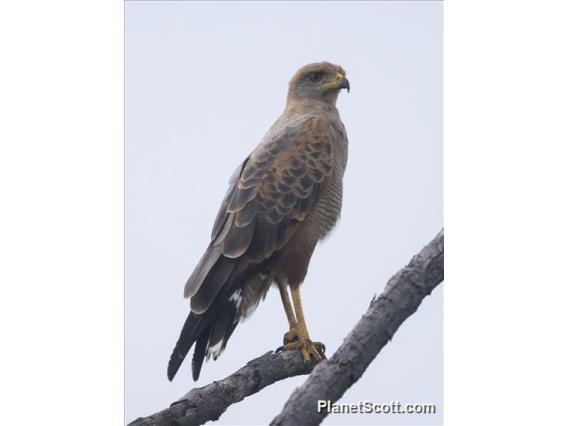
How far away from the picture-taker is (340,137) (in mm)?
6988

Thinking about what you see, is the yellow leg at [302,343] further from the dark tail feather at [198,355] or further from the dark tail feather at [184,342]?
the dark tail feather at [184,342]

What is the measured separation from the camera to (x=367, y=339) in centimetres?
458

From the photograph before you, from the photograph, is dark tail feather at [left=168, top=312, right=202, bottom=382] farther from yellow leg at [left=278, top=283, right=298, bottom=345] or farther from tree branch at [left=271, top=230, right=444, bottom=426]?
tree branch at [left=271, top=230, right=444, bottom=426]

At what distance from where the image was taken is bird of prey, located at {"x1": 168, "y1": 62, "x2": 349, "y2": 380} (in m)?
6.09

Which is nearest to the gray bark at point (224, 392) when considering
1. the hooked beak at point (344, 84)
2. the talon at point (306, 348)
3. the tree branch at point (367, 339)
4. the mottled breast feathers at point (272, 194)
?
the talon at point (306, 348)

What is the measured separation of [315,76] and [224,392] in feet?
11.3

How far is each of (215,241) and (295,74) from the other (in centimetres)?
215

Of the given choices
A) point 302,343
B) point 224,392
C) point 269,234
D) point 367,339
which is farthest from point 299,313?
point 367,339

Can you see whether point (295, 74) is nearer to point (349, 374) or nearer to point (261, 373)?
point (261, 373)

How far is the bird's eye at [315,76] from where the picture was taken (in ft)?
24.4

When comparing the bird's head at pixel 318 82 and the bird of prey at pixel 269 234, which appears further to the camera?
the bird's head at pixel 318 82

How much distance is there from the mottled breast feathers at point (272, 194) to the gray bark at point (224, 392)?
0.81 meters

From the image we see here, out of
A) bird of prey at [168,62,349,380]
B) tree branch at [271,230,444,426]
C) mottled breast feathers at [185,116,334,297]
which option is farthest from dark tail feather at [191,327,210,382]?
tree branch at [271,230,444,426]

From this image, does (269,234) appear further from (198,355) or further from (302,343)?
(198,355)
